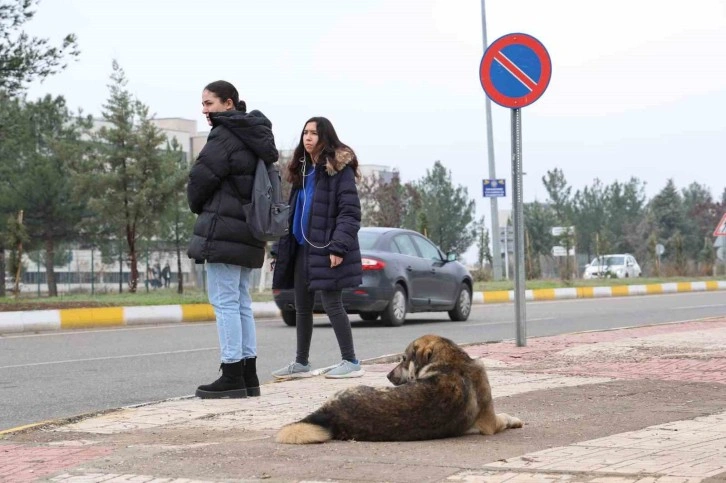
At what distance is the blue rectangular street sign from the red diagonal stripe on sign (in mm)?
22935

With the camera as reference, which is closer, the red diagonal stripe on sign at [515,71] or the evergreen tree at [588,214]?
the red diagonal stripe on sign at [515,71]

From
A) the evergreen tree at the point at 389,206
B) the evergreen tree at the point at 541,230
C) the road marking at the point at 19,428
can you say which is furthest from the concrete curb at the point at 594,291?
the evergreen tree at the point at 541,230

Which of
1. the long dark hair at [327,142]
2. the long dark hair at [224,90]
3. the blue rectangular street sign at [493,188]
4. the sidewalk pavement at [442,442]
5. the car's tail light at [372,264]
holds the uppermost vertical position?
the blue rectangular street sign at [493,188]

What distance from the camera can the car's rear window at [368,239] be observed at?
17812 mm

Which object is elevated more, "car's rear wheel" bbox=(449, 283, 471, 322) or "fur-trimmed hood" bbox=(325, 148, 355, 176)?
"fur-trimmed hood" bbox=(325, 148, 355, 176)

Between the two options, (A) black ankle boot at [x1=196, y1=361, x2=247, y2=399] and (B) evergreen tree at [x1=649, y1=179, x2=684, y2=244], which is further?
(B) evergreen tree at [x1=649, y1=179, x2=684, y2=244]

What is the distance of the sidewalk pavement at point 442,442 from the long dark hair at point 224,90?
201 centimetres

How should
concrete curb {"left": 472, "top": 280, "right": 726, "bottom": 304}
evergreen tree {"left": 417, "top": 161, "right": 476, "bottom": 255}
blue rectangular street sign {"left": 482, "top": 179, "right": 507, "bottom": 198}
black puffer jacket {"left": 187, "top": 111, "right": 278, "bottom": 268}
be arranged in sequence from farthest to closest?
evergreen tree {"left": 417, "top": 161, "right": 476, "bottom": 255} → blue rectangular street sign {"left": 482, "top": 179, "right": 507, "bottom": 198} → concrete curb {"left": 472, "top": 280, "right": 726, "bottom": 304} → black puffer jacket {"left": 187, "top": 111, "right": 278, "bottom": 268}

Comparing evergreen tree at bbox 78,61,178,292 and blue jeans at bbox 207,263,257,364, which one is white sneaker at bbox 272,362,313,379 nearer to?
blue jeans at bbox 207,263,257,364

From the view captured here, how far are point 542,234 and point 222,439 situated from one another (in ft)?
217

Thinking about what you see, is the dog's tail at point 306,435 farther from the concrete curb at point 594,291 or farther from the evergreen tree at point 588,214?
the evergreen tree at point 588,214

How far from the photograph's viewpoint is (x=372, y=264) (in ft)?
56.8

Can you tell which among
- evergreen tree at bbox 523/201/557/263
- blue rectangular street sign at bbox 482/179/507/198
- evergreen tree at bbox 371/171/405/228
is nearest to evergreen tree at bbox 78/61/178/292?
blue rectangular street sign at bbox 482/179/507/198

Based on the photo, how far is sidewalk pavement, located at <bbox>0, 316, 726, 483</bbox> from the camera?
4.93 meters
